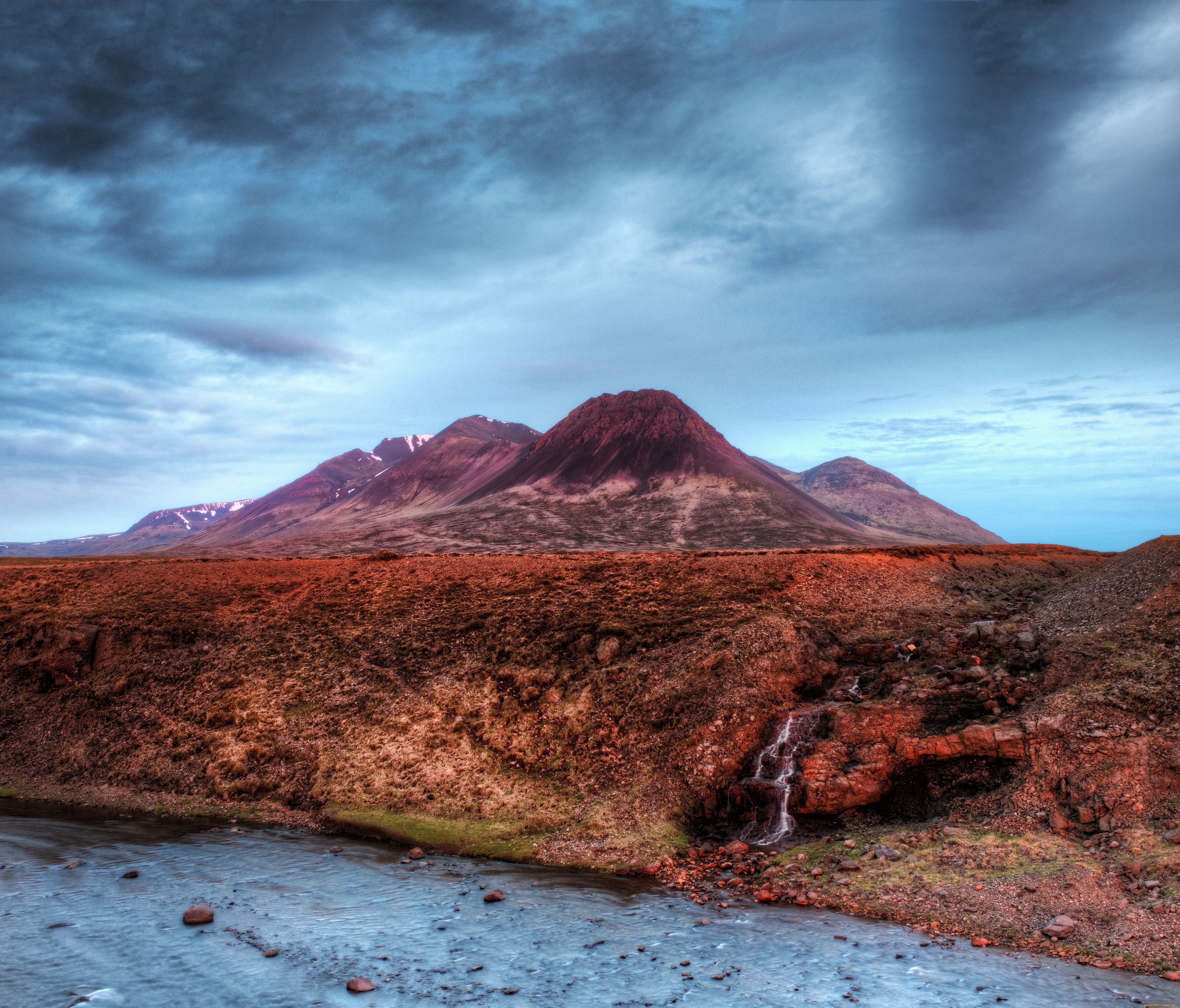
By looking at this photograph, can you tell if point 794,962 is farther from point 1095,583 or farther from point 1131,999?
point 1095,583

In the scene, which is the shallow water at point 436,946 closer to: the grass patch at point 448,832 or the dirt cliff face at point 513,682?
the grass patch at point 448,832

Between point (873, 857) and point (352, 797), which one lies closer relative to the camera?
point (873, 857)

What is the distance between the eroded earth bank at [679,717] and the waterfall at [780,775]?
0.22 meters

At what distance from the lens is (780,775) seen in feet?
95.3

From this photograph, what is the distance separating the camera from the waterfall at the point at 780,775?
89.1 feet

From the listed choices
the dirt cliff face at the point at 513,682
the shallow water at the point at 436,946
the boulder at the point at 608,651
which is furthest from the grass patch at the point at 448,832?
the boulder at the point at 608,651

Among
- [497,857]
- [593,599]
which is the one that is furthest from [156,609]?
[497,857]

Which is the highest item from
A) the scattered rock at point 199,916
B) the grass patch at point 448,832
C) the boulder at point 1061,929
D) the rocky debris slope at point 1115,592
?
the rocky debris slope at point 1115,592

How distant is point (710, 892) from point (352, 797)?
56.5 ft

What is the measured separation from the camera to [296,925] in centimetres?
2122

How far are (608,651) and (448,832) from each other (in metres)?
13.0

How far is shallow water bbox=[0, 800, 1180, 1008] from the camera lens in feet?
55.8

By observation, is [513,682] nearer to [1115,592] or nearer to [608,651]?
[608,651]

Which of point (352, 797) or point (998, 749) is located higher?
point (998, 749)
